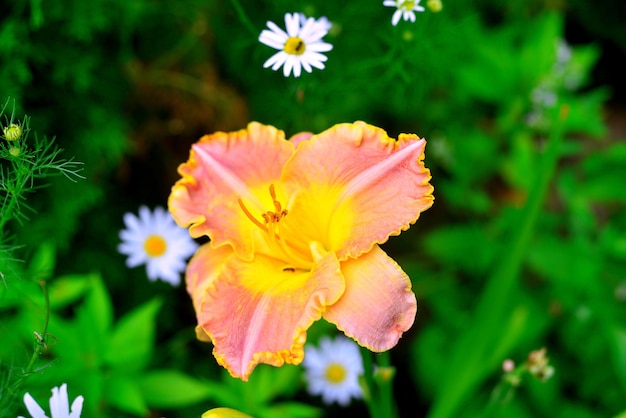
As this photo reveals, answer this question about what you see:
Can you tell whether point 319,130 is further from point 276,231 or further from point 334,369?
point 276,231

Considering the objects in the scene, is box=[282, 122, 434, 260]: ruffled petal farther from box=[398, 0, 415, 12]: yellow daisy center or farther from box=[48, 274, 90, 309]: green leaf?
box=[48, 274, 90, 309]: green leaf

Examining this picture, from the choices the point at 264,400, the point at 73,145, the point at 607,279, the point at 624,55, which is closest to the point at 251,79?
the point at 73,145

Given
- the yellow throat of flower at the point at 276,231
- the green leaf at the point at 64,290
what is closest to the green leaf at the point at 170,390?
the green leaf at the point at 64,290

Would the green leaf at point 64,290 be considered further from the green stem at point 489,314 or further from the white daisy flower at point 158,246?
the green stem at point 489,314

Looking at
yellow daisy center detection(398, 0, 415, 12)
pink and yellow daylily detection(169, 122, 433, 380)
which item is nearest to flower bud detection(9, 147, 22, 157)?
pink and yellow daylily detection(169, 122, 433, 380)

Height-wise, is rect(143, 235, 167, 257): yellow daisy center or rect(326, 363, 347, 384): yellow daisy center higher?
rect(143, 235, 167, 257): yellow daisy center

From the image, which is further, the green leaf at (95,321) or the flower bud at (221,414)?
the green leaf at (95,321)
